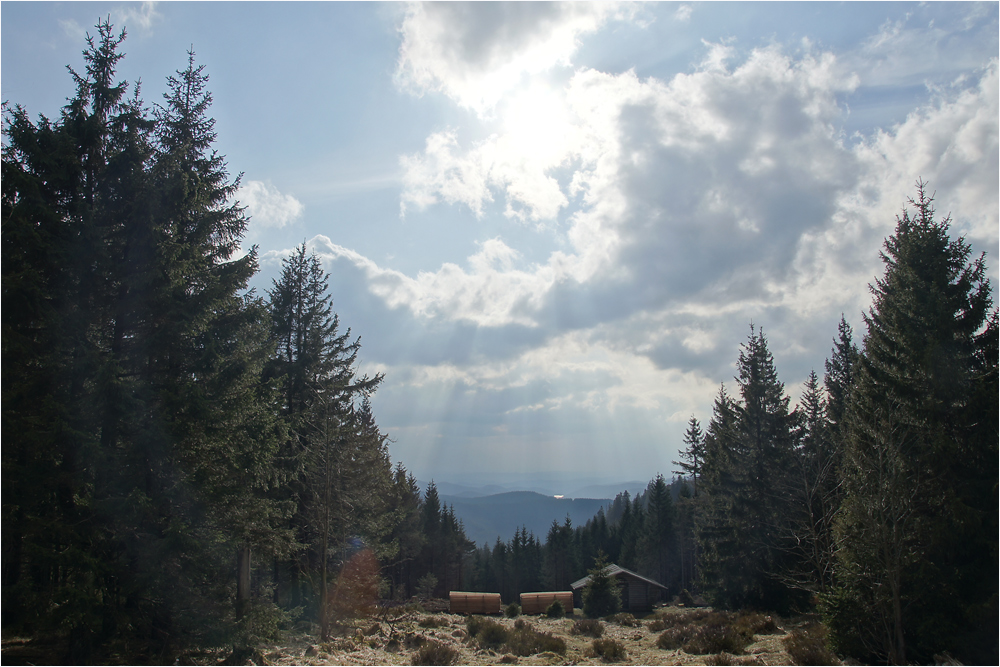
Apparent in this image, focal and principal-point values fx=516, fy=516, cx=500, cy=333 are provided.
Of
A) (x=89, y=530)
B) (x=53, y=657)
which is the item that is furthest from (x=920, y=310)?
(x=53, y=657)

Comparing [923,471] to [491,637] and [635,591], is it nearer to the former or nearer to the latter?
[491,637]

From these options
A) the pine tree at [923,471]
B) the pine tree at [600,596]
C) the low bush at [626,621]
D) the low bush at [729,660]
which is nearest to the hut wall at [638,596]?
the pine tree at [600,596]

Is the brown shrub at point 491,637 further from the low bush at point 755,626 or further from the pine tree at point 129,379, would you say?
the pine tree at point 129,379

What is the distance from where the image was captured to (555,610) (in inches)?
1357

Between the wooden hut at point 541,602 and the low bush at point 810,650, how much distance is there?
23207 mm

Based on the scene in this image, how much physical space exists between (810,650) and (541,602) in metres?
25.7

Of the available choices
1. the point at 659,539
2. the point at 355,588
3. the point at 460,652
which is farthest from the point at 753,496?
the point at 659,539

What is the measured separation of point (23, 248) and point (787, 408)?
1254 inches

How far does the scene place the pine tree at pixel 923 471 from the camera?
11867 millimetres

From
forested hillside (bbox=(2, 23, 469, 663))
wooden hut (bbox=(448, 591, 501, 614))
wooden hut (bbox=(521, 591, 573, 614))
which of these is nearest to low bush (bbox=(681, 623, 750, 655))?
forested hillside (bbox=(2, 23, 469, 663))

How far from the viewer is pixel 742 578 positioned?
2655cm

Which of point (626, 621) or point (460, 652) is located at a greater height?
point (460, 652)

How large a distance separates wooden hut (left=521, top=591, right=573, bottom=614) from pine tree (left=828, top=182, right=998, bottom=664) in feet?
84.6

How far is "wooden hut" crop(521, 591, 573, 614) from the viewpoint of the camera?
35656 mm
